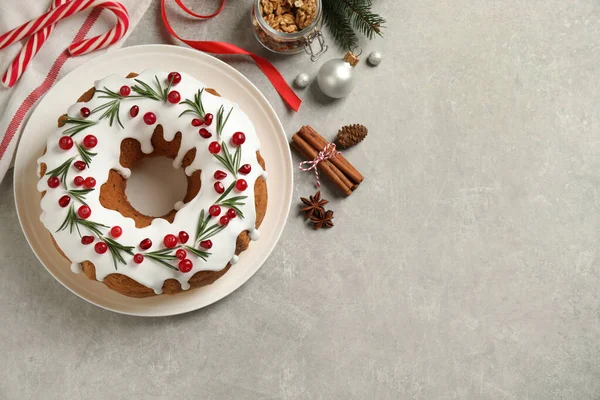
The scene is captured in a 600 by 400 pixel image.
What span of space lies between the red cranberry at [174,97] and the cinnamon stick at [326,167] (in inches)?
19.5

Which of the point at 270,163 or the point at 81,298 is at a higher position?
the point at 270,163

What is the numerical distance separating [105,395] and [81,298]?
0.37m

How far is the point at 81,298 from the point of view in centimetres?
180

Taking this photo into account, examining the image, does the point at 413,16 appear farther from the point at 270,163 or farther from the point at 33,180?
the point at 33,180

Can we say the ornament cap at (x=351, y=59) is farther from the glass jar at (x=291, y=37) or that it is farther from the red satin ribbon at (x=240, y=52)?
the red satin ribbon at (x=240, y=52)

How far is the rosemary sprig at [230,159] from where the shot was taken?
153cm

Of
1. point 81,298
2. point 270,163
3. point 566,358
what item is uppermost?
point 270,163

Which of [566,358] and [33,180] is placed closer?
[33,180]

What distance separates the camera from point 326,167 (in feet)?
6.06

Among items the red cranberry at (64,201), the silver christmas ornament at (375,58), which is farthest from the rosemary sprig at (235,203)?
the silver christmas ornament at (375,58)

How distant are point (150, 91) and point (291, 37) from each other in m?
0.55

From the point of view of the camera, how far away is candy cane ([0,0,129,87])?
5.62ft

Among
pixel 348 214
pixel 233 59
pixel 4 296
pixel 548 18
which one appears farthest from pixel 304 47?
pixel 4 296

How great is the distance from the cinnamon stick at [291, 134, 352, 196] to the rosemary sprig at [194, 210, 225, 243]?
505 mm
